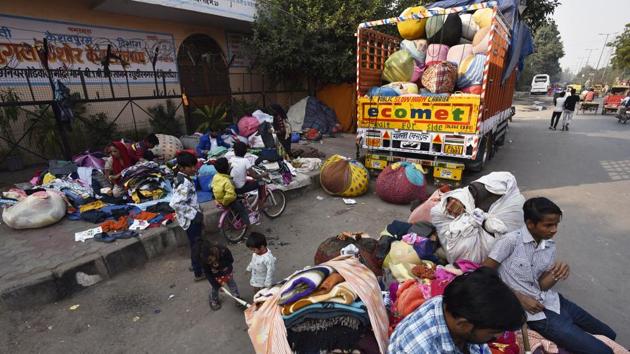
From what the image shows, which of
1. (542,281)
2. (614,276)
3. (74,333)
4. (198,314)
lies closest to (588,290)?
(614,276)

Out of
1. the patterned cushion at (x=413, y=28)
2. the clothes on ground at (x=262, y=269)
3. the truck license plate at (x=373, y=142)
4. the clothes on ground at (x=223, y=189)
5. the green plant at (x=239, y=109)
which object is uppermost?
the patterned cushion at (x=413, y=28)

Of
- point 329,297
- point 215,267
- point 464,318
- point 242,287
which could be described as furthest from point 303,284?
point 242,287

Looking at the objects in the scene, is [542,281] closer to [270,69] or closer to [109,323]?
[109,323]

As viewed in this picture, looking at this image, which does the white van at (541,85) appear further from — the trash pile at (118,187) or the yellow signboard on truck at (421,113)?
the trash pile at (118,187)

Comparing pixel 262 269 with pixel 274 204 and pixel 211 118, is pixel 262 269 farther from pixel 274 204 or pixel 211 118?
pixel 211 118

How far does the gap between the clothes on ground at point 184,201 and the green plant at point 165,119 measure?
593 cm

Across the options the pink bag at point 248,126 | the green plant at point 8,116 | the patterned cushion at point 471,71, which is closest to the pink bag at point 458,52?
the patterned cushion at point 471,71

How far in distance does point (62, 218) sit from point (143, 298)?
2.17m

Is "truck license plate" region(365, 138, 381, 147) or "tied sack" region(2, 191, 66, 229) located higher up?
"truck license plate" region(365, 138, 381, 147)

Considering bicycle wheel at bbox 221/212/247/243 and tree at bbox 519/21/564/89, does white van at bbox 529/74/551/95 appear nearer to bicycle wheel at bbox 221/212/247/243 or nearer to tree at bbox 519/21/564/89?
tree at bbox 519/21/564/89

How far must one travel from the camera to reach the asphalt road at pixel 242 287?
2.57 m

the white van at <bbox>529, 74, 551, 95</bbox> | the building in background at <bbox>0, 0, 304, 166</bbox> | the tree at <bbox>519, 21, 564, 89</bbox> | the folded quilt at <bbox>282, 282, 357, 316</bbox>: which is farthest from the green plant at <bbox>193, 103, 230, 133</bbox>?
the tree at <bbox>519, 21, 564, 89</bbox>

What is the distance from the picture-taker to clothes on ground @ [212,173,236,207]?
12.5 feet

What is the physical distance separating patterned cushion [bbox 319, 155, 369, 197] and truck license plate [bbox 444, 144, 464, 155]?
1.49 meters
